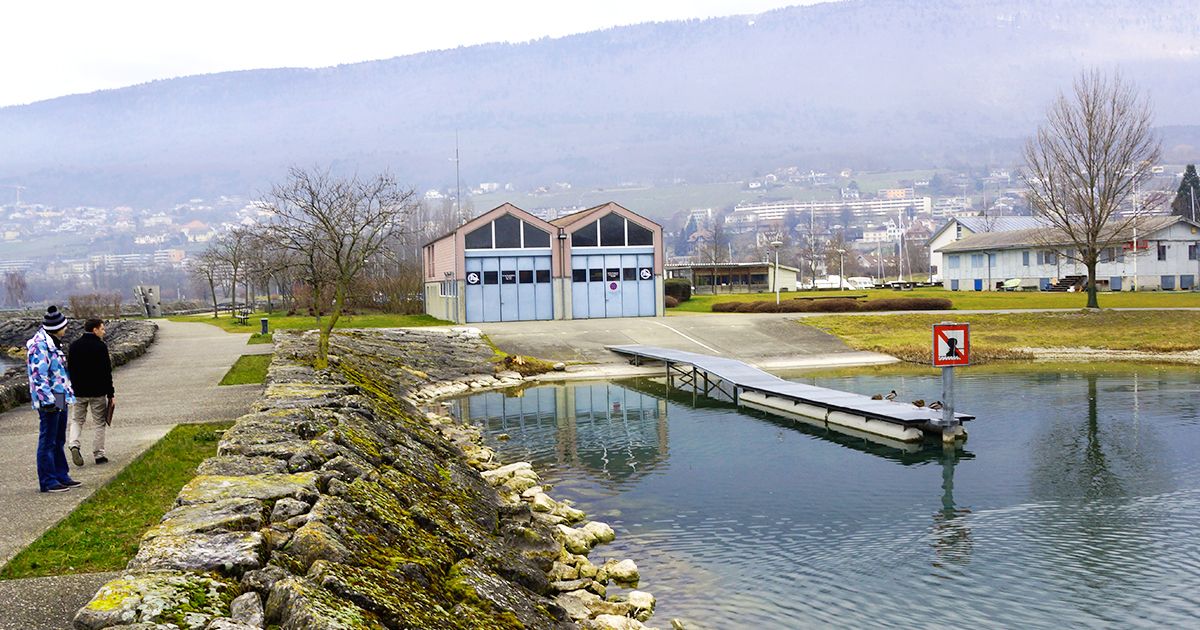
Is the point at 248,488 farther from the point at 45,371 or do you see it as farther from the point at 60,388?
the point at 45,371

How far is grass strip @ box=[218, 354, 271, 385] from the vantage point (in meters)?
24.1

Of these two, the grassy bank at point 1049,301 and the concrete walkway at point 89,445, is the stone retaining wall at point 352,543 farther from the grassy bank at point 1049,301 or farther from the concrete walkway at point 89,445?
the grassy bank at point 1049,301

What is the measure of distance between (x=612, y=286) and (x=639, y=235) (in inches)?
118

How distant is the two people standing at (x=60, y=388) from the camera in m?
11.7

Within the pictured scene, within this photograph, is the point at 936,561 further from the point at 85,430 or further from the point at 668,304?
the point at 668,304

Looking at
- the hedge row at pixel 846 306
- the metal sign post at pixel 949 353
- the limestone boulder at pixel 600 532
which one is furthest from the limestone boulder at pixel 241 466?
the hedge row at pixel 846 306

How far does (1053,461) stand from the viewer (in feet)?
61.9

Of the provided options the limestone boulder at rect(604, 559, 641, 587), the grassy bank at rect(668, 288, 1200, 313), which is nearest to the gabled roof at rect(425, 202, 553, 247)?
the grassy bank at rect(668, 288, 1200, 313)

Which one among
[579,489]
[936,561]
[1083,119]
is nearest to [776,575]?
[936,561]

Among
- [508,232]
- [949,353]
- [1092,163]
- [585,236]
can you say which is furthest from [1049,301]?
[949,353]

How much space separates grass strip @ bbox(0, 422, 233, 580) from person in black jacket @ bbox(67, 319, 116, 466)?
720 mm

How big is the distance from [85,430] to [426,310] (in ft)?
150

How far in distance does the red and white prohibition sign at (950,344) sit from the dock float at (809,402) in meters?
1.39

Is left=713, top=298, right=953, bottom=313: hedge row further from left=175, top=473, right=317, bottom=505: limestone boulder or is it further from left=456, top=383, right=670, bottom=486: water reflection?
left=175, top=473, right=317, bottom=505: limestone boulder
